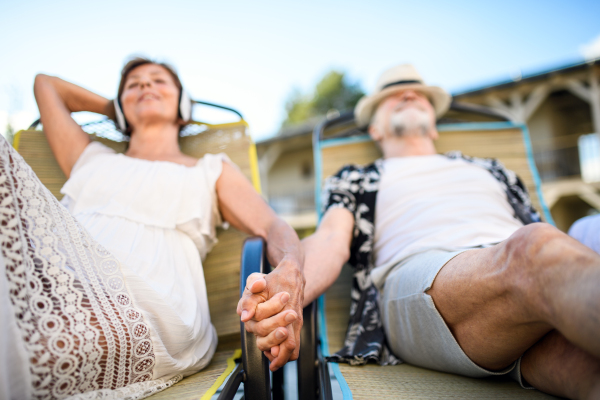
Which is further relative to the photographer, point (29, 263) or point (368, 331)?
point (368, 331)

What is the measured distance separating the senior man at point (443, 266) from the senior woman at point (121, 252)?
26 cm

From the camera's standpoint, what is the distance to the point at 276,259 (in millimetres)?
1141

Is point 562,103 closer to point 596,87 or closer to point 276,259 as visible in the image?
point 596,87

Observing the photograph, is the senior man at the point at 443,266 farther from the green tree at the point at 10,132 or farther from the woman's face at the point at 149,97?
the green tree at the point at 10,132

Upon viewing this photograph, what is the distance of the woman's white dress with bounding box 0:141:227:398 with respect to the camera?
65cm

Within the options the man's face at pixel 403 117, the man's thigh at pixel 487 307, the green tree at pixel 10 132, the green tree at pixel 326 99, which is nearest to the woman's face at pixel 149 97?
the green tree at pixel 10 132

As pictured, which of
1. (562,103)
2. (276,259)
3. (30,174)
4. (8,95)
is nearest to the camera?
(30,174)

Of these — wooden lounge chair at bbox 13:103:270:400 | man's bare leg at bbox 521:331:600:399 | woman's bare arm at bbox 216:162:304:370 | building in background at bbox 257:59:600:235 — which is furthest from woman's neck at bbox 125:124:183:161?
building in background at bbox 257:59:600:235

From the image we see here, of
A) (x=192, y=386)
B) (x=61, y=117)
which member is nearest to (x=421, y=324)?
(x=192, y=386)

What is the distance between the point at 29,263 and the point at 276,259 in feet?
2.17

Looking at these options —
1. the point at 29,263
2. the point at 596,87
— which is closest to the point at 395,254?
the point at 29,263

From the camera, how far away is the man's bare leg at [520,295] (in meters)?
0.61

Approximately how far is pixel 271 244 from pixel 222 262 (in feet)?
1.78

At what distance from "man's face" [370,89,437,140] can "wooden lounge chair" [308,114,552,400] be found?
0.16 meters
